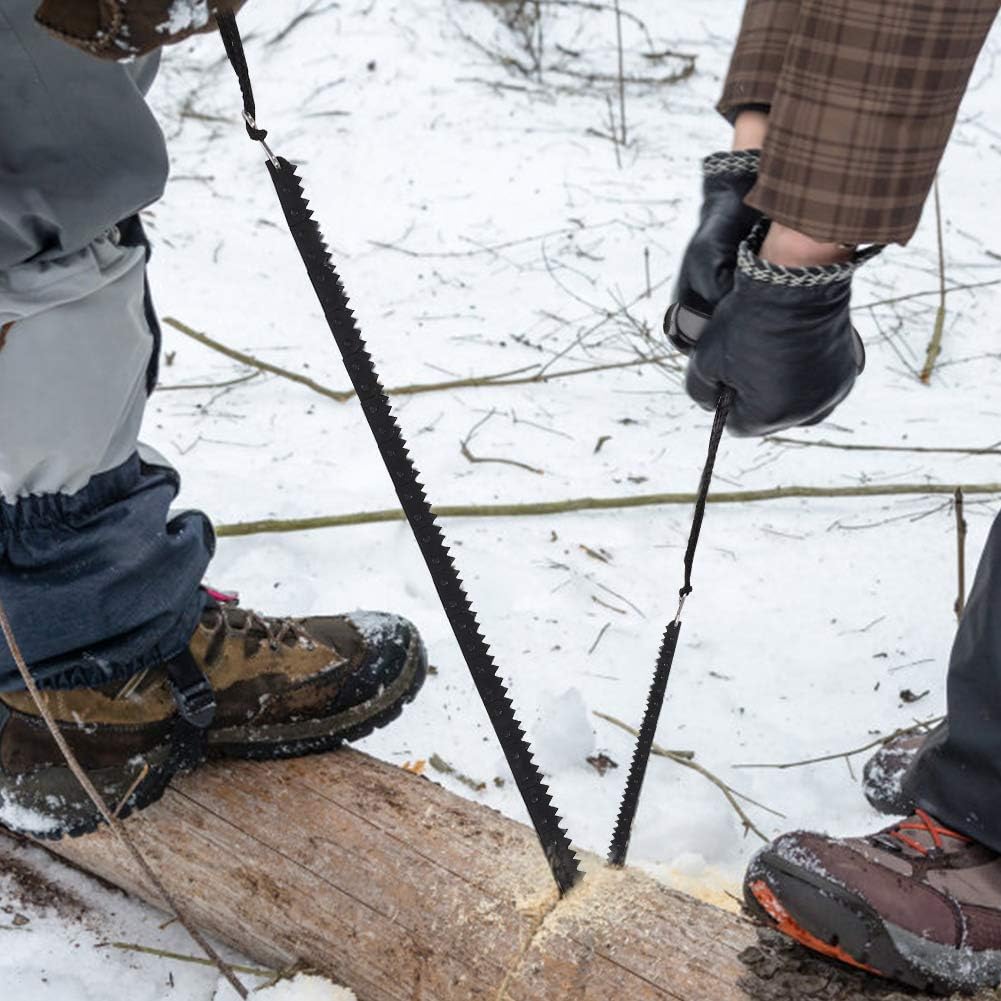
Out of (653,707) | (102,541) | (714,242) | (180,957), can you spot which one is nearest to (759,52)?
(714,242)

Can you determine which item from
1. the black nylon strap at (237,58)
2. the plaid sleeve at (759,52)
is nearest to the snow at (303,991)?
the black nylon strap at (237,58)

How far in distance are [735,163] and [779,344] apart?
0.95 ft

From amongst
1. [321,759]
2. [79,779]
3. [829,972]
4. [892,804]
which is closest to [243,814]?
[321,759]

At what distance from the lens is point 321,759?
1.66m

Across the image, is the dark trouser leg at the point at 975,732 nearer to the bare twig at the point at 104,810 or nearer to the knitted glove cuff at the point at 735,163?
the knitted glove cuff at the point at 735,163

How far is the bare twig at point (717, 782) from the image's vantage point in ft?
6.15

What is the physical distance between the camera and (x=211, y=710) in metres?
1.58

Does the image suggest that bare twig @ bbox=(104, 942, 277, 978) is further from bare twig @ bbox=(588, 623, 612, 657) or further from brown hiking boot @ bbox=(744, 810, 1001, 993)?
bare twig @ bbox=(588, 623, 612, 657)

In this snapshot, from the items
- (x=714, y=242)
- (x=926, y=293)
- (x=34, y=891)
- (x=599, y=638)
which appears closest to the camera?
(x=714, y=242)

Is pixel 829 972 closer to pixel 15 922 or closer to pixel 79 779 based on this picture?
pixel 79 779

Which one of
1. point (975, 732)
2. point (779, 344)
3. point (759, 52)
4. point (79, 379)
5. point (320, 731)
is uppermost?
point (759, 52)

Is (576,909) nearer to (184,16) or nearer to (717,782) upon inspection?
(717,782)

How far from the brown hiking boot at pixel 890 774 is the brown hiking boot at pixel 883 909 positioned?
0.25m

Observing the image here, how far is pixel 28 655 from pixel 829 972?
1.04m
